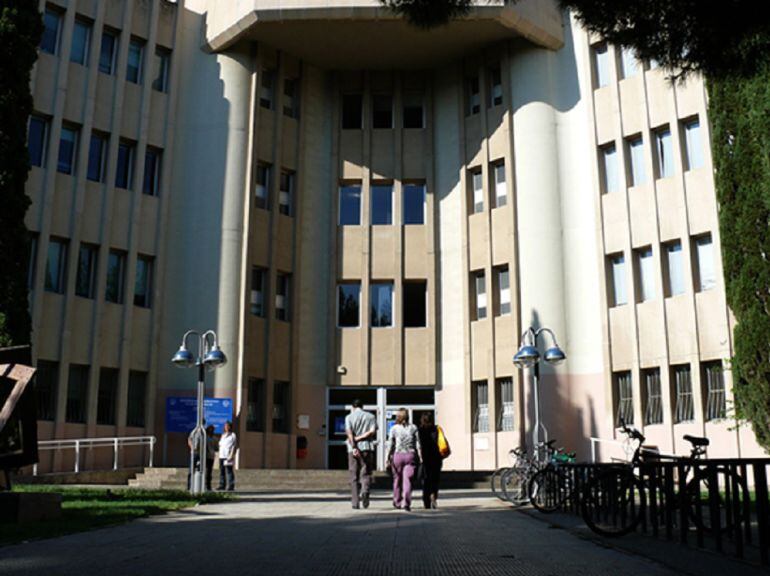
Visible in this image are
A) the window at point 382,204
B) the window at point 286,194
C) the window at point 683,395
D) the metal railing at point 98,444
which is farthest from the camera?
the window at point 382,204

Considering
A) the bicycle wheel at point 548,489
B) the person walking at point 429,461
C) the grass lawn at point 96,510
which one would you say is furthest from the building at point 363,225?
the person walking at point 429,461

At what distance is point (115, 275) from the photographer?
1105 inches

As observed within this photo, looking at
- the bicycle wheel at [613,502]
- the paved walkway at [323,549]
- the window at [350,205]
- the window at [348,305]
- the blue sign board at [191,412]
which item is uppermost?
the window at [350,205]

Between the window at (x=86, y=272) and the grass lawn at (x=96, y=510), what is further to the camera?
the window at (x=86, y=272)

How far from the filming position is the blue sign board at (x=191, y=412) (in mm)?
27156

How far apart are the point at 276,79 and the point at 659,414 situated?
55.1 feet

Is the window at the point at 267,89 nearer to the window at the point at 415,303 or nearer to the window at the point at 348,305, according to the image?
the window at the point at 348,305

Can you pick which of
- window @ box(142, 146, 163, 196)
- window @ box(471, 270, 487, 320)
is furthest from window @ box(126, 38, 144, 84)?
window @ box(471, 270, 487, 320)

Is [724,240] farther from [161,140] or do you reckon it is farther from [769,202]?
[161,140]

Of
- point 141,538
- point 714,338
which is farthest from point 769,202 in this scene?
point 141,538

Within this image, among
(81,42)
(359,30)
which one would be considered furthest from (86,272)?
(359,30)

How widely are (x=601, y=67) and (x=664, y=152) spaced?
12.5 feet

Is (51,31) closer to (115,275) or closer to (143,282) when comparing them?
(115,275)

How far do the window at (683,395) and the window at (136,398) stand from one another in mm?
15694
